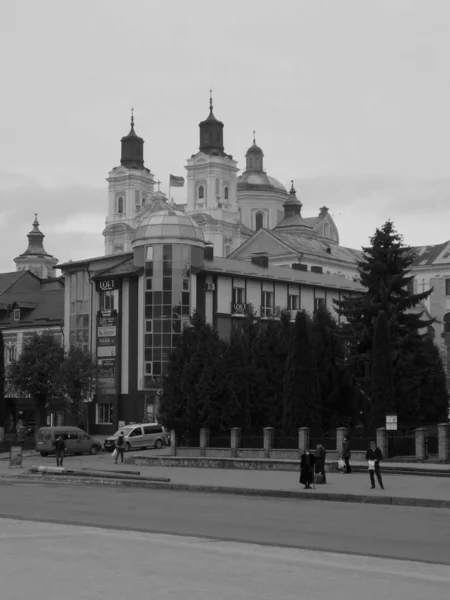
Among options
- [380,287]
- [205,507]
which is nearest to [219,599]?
[205,507]

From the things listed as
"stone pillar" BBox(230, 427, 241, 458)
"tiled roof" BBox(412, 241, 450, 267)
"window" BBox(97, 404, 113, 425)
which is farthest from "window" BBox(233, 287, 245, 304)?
"tiled roof" BBox(412, 241, 450, 267)

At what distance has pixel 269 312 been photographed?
243 ft

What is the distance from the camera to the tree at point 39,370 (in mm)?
65938

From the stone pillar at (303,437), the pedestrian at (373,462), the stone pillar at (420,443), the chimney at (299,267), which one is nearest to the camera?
the pedestrian at (373,462)

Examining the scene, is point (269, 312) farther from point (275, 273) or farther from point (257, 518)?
point (257, 518)

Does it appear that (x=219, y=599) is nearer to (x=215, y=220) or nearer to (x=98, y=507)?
(x=98, y=507)

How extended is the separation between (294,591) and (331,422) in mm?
39969

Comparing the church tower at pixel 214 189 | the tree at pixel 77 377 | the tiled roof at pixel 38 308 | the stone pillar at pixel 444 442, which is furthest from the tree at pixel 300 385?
the church tower at pixel 214 189

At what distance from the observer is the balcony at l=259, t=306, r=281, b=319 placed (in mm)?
73500

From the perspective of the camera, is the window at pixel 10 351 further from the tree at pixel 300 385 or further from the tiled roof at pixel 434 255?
the tiled roof at pixel 434 255

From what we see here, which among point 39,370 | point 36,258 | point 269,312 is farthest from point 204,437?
point 36,258

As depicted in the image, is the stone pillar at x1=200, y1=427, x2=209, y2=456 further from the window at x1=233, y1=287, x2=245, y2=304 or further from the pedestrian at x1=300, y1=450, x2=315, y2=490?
the window at x1=233, y1=287, x2=245, y2=304

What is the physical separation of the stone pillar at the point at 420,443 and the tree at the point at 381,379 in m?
4.62

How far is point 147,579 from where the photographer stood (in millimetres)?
11461
